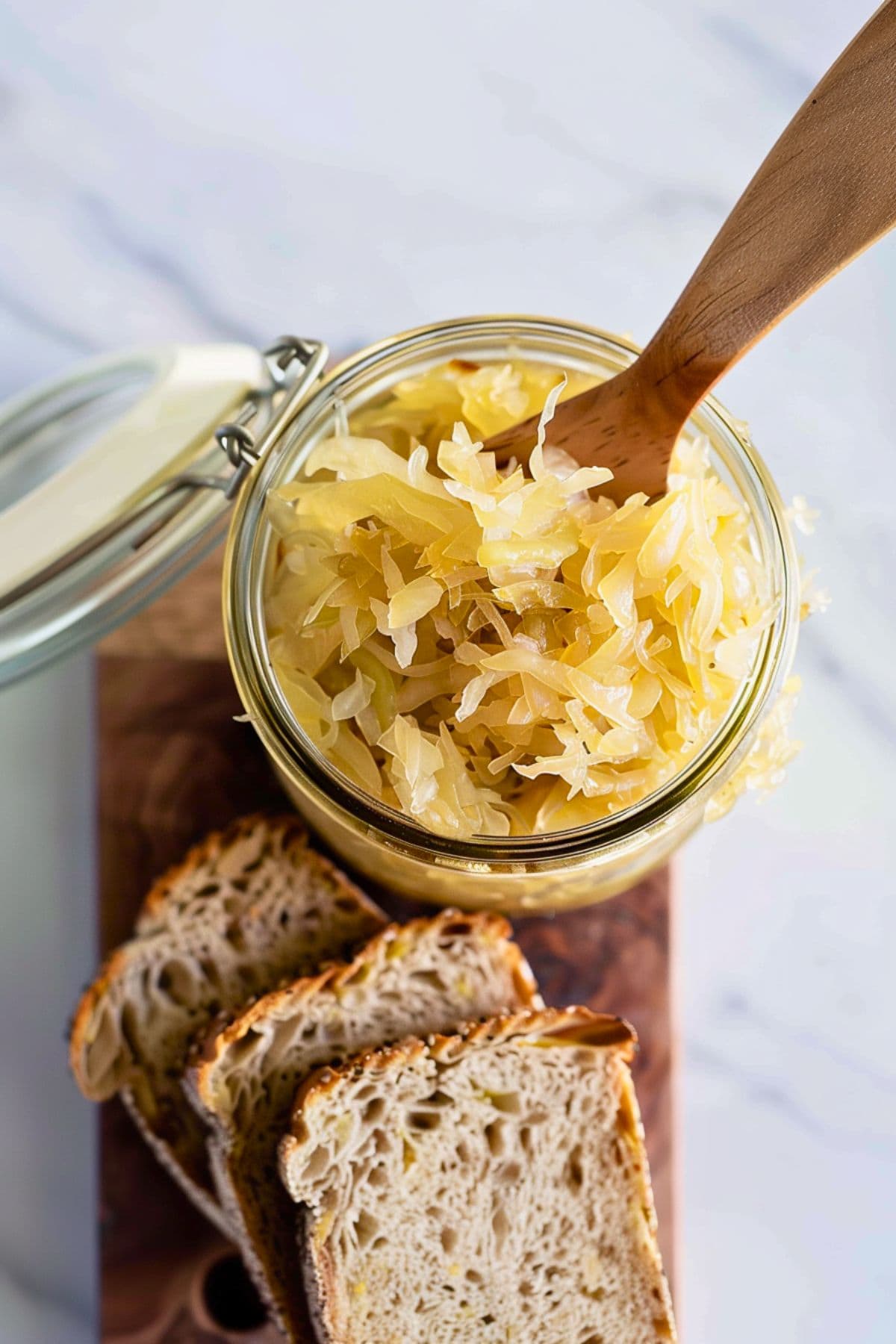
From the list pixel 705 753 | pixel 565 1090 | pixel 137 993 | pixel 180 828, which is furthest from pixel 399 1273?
pixel 705 753

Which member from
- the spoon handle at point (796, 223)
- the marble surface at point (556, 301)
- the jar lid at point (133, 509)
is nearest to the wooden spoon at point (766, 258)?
the spoon handle at point (796, 223)

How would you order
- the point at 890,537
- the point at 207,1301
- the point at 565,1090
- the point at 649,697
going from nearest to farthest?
the point at 649,697 < the point at 565,1090 < the point at 207,1301 < the point at 890,537

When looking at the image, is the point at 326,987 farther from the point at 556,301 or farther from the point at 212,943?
the point at 556,301

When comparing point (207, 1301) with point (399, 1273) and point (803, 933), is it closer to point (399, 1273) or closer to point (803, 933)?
point (399, 1273)

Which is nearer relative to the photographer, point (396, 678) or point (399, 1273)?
point (396, 678)

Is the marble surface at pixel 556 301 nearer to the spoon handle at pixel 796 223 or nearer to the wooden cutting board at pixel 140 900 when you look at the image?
the wooden cutting board at pixel 140 900
